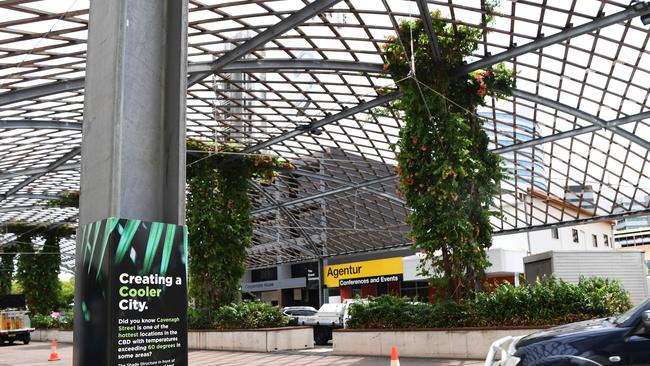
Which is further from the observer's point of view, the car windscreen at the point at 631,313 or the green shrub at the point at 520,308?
the green shrub at the point at 520,308

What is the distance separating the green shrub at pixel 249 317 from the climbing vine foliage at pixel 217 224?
1595mm

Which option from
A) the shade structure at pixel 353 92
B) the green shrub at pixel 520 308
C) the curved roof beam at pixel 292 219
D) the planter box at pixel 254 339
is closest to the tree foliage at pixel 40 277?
the shade structure at pixel 353 92

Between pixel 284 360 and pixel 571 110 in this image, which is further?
pixel 571 110

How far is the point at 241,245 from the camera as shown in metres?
27.2

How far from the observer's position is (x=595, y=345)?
6.06 m

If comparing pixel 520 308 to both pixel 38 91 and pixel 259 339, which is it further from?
pixel 38 91

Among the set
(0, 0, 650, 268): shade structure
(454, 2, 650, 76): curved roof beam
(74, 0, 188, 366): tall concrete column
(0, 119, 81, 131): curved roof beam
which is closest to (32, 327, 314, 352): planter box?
(0, 0, 650, 268): shade structure

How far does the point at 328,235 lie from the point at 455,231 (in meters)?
32.3

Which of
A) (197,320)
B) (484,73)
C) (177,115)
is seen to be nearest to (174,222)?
(177,115)

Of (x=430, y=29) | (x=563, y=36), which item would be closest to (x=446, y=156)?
(x=430, y=29)

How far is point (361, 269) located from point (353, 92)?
2862 cm

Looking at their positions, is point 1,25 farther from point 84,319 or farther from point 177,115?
point 84,319

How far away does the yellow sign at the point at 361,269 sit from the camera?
4656 cm

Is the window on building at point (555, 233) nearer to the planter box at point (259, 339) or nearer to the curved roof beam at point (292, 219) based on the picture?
the curved roof beam at point (292, 219)
